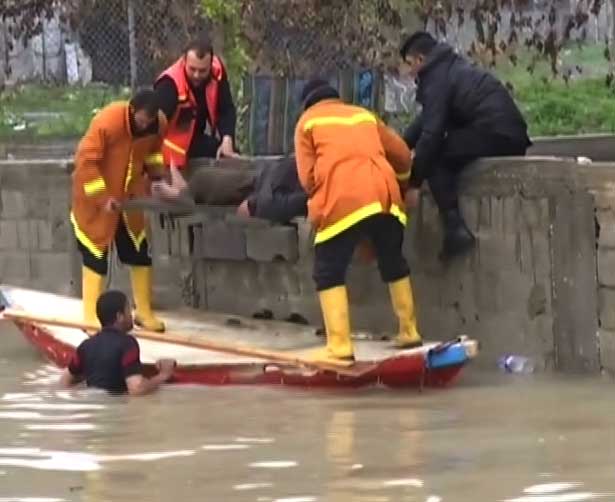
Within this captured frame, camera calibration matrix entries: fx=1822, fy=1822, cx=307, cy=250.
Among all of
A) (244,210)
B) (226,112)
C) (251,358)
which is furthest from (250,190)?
(251,358)

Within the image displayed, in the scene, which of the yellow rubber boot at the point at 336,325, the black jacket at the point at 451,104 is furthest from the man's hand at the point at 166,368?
the black jacket at the point at 451,104

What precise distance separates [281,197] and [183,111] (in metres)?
1.66

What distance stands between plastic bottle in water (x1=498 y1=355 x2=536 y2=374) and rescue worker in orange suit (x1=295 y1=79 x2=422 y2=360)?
23.9 inches

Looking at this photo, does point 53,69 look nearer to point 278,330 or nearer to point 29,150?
point 29,150

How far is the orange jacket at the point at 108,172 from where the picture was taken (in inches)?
448

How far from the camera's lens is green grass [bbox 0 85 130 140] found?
61.1ft

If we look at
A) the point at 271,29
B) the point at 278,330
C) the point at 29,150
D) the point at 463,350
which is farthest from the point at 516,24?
the point at 463,350

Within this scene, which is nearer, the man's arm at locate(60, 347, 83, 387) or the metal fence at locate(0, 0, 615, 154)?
the man's arm at locate(60, 347, 83, 387)

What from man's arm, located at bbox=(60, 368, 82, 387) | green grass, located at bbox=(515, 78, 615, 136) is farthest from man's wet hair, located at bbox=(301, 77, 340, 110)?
green grass, located at bbox=(515, 78, 615, 136)

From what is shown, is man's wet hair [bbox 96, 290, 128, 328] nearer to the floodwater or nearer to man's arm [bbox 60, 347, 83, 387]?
man's arm [bbox 60, 347, 83, 387]

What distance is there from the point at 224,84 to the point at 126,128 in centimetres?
144

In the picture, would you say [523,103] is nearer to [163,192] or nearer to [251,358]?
[163,192]

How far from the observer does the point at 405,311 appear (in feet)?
35.1

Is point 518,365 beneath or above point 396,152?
beneath
